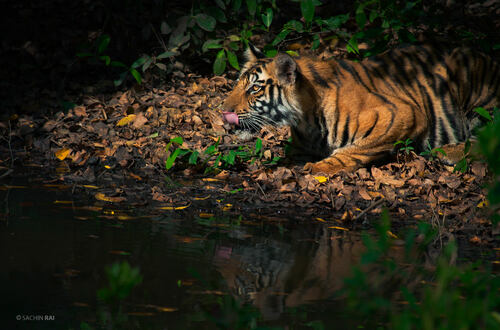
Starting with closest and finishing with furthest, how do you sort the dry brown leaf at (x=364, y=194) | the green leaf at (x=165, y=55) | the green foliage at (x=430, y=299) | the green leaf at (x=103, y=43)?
the green foliage at (x=430, y=299), the dry brown leaf at (x=364, y=194), the green leaf at (x=103, y=43), the green leaf at (x=165, y=55)

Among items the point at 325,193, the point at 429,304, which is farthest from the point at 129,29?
the point at 429,304

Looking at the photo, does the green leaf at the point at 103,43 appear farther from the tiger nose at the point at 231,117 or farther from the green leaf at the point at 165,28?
the tiger nose at the point at 231,117

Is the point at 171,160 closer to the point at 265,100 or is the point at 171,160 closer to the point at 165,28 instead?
the point at 265,100

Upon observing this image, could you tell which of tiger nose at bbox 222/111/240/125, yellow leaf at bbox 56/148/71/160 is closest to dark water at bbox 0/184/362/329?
yellow leaf at bbox 56/148/71/160

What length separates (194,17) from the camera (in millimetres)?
6375

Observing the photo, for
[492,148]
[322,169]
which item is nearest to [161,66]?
[322,169]

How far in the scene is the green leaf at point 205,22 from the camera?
623 centimetres

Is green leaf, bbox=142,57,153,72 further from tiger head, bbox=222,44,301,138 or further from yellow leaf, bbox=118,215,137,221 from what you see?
yellow leaf, bbox=118,215,137,221

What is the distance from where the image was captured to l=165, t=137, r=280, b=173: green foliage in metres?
4.61

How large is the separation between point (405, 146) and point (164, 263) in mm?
2872

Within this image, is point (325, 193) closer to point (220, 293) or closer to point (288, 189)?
point (288, 189)

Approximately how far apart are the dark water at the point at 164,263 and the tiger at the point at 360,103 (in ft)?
4.50

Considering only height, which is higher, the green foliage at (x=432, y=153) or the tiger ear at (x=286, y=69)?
the tiger ear at (x=286, y=69)

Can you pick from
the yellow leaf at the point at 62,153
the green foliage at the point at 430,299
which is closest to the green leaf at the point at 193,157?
the yellow leaf at the point at 62,153
